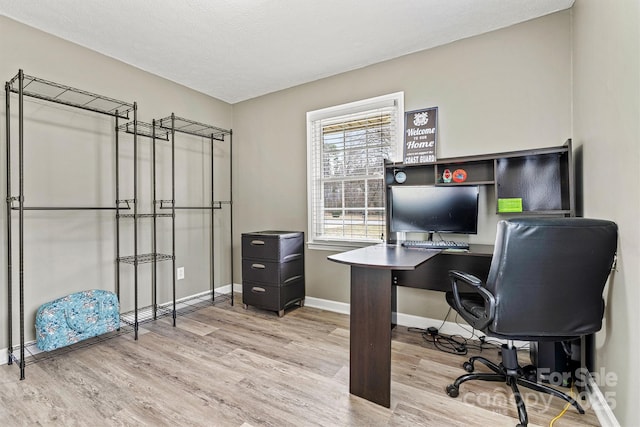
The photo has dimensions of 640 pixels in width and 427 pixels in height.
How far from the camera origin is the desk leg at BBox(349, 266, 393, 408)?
5.64 feet

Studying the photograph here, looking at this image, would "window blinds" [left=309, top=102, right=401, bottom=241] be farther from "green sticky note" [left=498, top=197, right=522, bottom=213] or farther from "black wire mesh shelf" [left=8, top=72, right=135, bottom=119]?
"black wire mesh shelf" [left=8, top=72, right=135, bottom=119]

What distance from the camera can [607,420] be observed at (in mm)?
1486

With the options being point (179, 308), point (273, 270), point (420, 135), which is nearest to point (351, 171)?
point (420, 135)

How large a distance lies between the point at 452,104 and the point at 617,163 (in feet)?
4.67

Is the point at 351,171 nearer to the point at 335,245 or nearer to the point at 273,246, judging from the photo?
the point at 335,245

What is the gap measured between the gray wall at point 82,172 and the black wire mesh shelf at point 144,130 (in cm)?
8

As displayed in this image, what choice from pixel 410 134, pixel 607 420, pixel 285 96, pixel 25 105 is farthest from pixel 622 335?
pixel 25 105

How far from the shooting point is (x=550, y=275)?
4.87 ft

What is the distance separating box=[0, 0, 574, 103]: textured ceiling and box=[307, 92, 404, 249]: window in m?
0.50

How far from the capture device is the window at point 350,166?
3.01 m

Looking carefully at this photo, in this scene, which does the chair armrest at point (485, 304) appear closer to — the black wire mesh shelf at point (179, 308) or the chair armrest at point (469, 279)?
the chair armrest at point (469, 279)

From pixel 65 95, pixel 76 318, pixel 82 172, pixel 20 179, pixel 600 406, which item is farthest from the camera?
pixel 82 172

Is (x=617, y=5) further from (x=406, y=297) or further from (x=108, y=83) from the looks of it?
(x=108, y=83)

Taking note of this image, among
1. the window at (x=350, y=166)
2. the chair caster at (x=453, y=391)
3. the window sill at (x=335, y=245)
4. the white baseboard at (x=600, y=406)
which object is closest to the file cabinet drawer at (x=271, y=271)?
the window sill at (x=335, y=245)
